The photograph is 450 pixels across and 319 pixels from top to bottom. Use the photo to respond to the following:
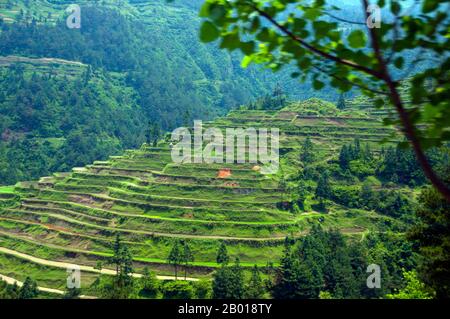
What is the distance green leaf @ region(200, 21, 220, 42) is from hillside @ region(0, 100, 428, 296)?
2632cm

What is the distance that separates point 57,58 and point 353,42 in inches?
4179

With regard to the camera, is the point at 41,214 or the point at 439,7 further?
the point at 41,214

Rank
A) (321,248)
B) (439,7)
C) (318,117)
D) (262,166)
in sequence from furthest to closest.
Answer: (318,117) < (262,166) < (321,248) < (439,7)

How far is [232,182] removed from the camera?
117 ft

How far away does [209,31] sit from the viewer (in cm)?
217

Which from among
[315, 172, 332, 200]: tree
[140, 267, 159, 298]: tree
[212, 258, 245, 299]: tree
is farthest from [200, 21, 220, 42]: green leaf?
[315, 172, 332, 200]: tree

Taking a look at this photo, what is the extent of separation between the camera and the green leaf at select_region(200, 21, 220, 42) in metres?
2.16

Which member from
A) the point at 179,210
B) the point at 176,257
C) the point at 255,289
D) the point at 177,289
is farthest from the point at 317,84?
the point at 179,210

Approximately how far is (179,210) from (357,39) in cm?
3130

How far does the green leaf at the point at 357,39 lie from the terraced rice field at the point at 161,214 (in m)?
26.2

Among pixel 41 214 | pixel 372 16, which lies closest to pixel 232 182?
pixel 41 214

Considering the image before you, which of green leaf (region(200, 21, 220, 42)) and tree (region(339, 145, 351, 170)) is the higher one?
tree (region(339, 145, 351, 170))

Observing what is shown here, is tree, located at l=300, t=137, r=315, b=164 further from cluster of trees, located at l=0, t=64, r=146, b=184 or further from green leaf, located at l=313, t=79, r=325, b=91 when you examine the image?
green leaf, located at l=313, t=79, r=325, b=91

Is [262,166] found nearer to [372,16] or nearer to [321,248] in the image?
[321,248]
